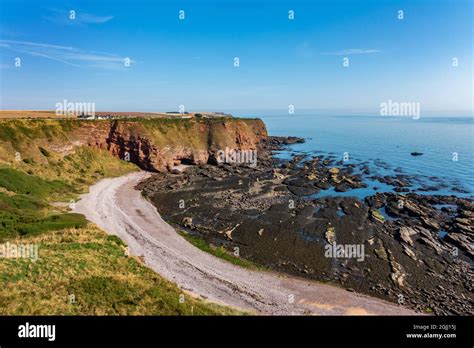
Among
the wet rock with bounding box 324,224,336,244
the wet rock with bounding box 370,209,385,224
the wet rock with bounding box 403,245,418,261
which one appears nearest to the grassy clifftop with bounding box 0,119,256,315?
the wet rock with bounding box 324,224,336,244

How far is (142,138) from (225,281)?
53199 mm

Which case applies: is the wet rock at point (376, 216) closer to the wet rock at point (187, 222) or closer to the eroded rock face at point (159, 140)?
the wet rock at point (187, 222)

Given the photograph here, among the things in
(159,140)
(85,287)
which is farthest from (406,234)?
(159,140)

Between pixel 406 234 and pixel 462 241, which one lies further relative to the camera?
pixel 406 234

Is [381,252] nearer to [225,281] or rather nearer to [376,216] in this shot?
[376,216]

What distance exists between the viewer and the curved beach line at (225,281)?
25500 mm

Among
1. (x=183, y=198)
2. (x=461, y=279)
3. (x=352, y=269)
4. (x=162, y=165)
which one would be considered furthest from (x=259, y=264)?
(x=162, y=165)

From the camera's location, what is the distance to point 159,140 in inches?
2945

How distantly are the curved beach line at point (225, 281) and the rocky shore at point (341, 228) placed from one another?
224 centimetres

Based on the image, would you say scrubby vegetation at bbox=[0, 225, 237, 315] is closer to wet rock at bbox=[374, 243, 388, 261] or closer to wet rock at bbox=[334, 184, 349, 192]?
wet rock at bbox=[374, 243, 388, 261]

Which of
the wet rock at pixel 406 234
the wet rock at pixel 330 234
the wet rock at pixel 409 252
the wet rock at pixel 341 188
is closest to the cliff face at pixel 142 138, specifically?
the wet rock at pixel 341 188

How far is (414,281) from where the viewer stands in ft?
97.8

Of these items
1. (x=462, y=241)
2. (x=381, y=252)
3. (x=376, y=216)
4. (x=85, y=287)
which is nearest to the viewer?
(x=85, y=287)

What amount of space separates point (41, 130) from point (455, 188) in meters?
89.4
